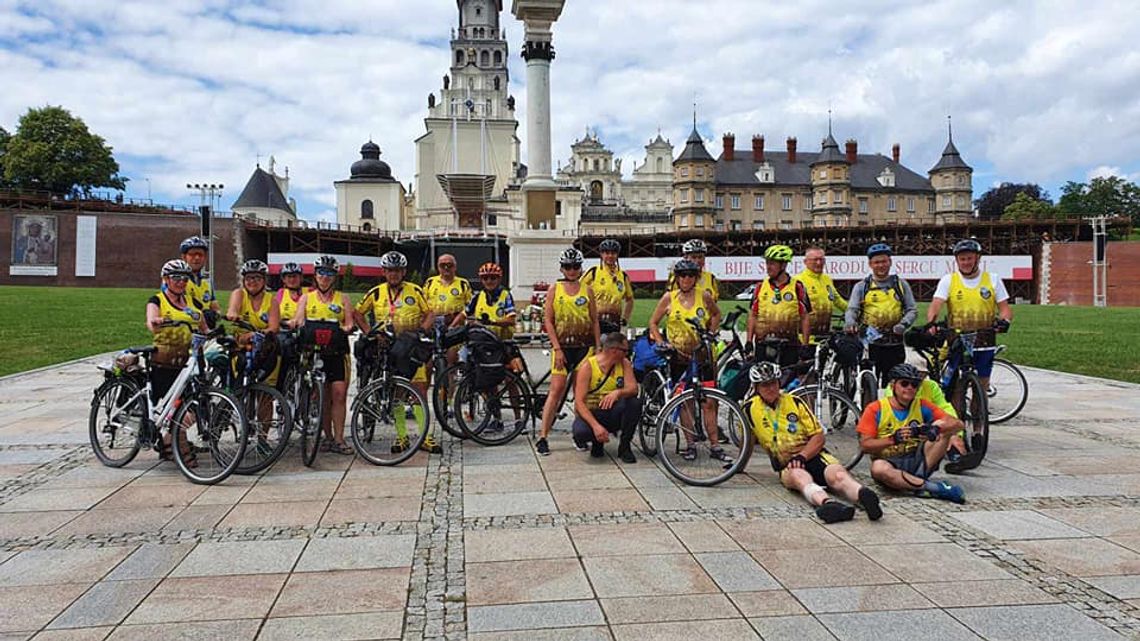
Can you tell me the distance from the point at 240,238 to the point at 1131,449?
53136 mm

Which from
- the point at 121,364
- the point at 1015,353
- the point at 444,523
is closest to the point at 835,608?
the point at 444,523

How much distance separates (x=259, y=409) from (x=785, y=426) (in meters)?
4.18

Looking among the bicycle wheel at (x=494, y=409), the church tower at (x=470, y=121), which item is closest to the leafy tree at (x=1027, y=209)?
the church tower at (x=470, y=121)

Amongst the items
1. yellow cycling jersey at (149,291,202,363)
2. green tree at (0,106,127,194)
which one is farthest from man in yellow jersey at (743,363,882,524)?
green tree at (0,106,127,194)

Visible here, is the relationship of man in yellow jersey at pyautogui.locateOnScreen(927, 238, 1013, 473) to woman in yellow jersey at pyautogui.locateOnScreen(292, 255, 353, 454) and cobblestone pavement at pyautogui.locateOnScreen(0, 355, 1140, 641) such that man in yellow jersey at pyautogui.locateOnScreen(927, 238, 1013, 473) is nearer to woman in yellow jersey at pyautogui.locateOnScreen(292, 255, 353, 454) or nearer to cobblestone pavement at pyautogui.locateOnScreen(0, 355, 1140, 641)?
cobblestone pavement at pyautogui.locateOnScreen(0, 355, 1140, 641)

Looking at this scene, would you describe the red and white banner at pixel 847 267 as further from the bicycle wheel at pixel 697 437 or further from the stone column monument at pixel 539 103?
the bicycle wheel at pixel 697 437

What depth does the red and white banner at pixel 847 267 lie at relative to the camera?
47500 mm

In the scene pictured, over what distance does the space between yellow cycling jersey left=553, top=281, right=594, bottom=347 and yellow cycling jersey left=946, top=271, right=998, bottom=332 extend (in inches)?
128

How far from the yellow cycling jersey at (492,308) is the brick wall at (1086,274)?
47031 millimetres

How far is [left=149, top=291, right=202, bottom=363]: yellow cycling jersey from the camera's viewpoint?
6.59 m

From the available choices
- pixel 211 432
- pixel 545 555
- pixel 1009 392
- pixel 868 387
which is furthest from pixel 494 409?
pixel 1009 392

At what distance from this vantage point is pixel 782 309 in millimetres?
7281

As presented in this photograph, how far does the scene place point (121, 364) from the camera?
6.59 meters

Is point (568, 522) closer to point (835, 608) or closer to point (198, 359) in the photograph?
point (835, 608)
